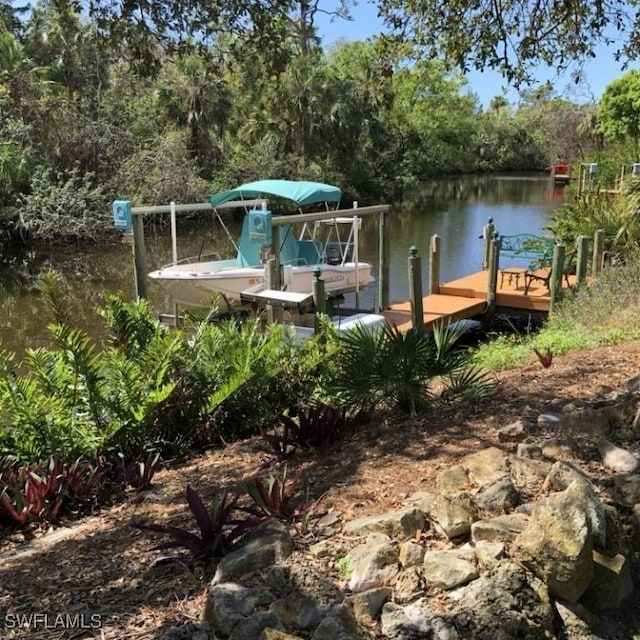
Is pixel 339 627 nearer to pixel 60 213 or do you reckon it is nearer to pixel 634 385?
pixel 634 385

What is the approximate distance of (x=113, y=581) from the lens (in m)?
3.22

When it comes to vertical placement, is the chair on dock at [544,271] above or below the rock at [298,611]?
below

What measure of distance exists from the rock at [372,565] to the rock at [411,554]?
1.2 inches

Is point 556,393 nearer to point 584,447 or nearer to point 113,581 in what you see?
point 584,447

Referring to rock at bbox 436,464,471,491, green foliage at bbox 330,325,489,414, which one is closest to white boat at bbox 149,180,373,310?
green foliage at bbox 330,325,489,414

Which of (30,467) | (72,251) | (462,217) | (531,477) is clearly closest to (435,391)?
(531,477)

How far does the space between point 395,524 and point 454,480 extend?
0.61 metres

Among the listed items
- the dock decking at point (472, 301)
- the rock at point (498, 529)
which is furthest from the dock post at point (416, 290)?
the rock at point (498, 529)

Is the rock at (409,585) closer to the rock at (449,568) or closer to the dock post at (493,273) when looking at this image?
the rock at (449,568)

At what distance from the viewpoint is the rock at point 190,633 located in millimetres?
2541

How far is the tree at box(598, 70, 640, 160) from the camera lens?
3694 cm

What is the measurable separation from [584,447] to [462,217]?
34078mm

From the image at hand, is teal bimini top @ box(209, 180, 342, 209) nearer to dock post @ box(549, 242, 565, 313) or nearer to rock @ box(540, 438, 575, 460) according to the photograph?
dock post @ box(549, 242, 565, 313)

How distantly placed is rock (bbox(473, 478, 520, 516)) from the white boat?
9621 millimetres
